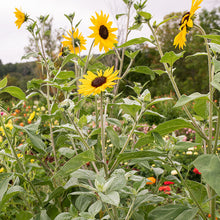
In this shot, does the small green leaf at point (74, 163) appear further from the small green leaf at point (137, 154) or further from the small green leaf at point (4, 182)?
the small green leaf at point (4, 182)

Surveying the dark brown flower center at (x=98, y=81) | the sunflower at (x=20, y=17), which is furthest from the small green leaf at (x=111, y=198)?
the sunflower at (x=20, y=17)

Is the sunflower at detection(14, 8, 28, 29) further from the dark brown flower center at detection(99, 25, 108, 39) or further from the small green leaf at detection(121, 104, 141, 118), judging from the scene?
the small green leaf at detection(121, 104, 141, 118)

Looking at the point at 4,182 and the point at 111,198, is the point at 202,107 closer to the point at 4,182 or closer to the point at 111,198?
the point at 111,198

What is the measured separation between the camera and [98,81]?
80cm

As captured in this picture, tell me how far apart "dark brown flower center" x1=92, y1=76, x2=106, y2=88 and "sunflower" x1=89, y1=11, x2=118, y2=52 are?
24cm

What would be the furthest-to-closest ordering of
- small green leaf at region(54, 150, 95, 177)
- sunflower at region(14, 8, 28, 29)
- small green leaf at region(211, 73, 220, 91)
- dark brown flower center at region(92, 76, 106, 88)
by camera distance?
1. sunflower at region(14, 8, 28, 29)
2. dark brown flower center at region(92, 76, 106, 88)
3. small green leaf at region(54, 150, 95, 177)
4. small green leaf at region(211, 73, 220, 91)

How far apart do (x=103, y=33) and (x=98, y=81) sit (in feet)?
0.97

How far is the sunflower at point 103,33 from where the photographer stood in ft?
3.24

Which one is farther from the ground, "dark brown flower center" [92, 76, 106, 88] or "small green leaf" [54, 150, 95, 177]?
"dark brown flower center" [92, 76, 106, 88]

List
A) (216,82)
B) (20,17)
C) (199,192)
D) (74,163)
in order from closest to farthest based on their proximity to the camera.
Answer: (216,82), (74,163), (199,192), (20,17)

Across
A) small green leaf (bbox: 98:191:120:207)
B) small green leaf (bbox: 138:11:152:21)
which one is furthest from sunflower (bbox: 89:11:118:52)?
small green leaf (bbox: 98:191:120:207)

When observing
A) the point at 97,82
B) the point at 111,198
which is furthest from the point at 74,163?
the point at 97,82

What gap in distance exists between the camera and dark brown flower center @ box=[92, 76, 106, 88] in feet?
2.59

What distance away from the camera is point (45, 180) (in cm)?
105
